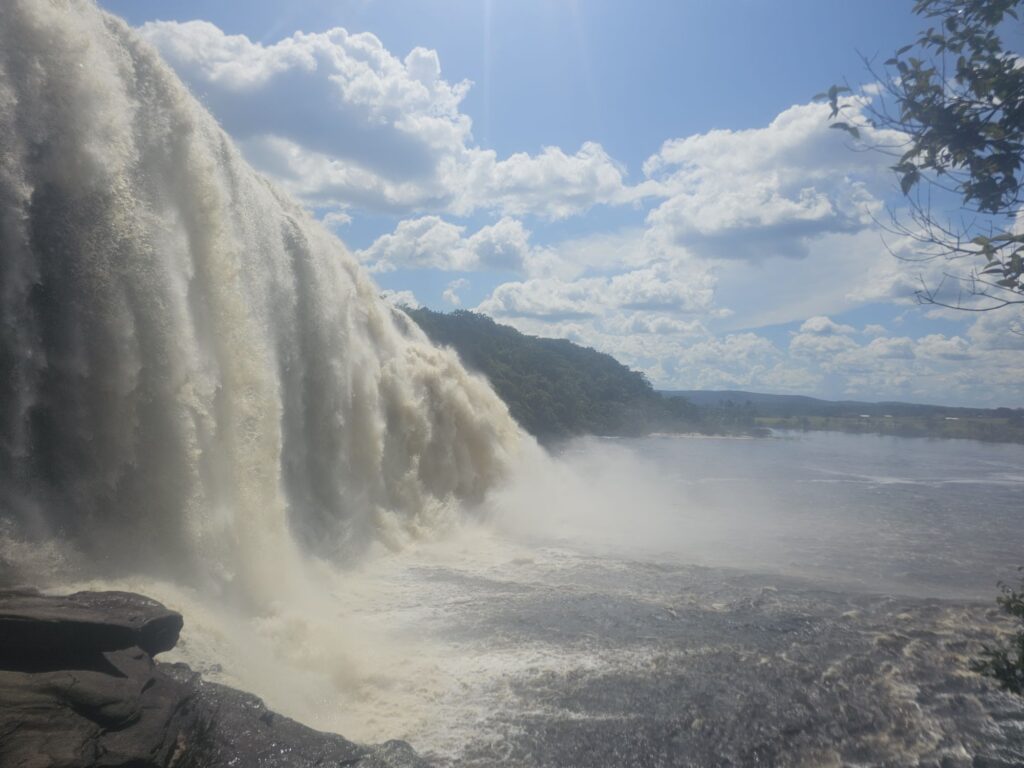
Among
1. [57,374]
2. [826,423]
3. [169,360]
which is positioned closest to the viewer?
[57,374]

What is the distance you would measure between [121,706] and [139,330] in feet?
15.4

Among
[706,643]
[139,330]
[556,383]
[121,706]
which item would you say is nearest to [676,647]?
[706,643]

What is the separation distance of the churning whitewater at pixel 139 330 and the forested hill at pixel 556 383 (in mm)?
33378

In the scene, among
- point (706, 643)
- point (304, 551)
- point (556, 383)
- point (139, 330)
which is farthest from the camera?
point (556, 383)

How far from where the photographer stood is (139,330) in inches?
325

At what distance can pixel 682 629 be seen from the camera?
363 inches

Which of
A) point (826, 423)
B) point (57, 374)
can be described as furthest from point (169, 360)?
point (826, 423)

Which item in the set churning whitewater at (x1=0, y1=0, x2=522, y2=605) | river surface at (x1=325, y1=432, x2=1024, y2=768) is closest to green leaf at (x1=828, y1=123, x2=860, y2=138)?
river surface at (x1=325, y1=432, x2=1024, y2=768)

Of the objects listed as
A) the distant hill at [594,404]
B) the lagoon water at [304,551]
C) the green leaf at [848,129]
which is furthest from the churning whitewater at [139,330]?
the distant hill at [594,404]

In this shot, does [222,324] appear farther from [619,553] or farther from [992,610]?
[992,610]

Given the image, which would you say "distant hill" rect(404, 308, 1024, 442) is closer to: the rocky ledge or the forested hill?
the forested hill

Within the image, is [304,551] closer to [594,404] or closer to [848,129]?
[848,129]

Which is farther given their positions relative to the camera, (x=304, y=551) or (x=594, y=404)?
(x=594, y=404)

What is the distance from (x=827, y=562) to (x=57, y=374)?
12.9 m
